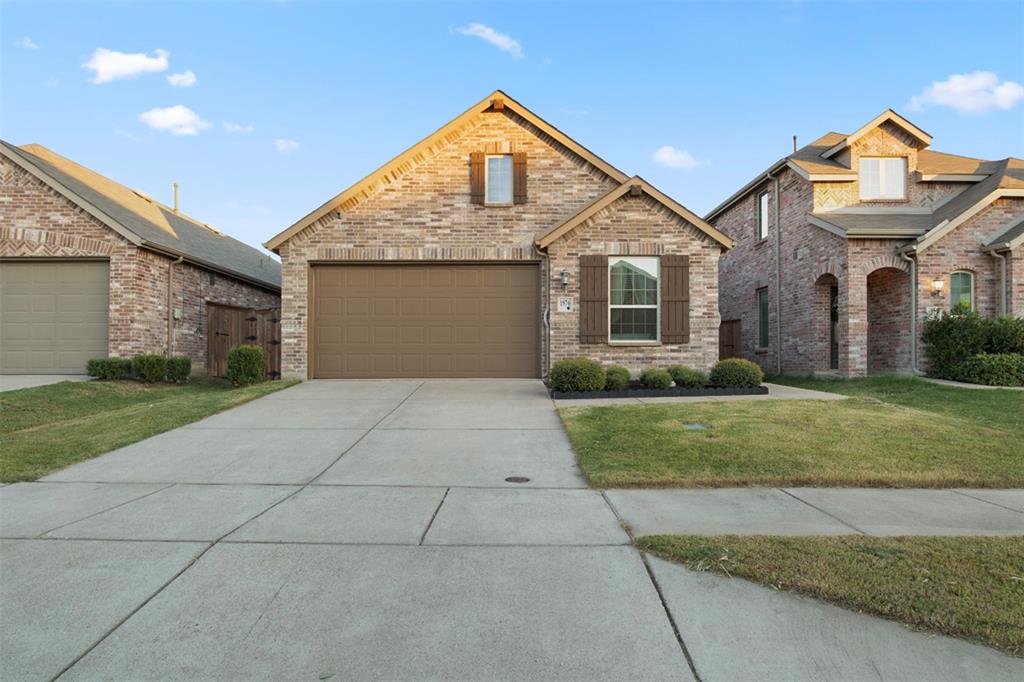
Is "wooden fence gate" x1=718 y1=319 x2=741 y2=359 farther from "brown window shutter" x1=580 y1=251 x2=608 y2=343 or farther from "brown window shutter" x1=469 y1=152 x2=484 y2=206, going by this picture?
"brown window shutter" x1=469 y1=152 x2=484 y2=206

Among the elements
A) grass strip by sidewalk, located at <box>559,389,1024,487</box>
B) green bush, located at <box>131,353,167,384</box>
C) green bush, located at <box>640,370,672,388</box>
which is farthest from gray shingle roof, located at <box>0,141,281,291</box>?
grass strip by sidewalk, located at <box>559,389,1024,487</box>

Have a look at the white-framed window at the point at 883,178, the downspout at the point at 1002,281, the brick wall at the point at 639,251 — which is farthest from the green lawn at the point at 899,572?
the white-framed window at the point at 883,178

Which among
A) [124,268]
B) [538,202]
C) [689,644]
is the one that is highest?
[538,202]

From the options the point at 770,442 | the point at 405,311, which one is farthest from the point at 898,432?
the point at 405,311

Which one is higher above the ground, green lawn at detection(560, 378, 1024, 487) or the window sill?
the window sill

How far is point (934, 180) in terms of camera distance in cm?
1622

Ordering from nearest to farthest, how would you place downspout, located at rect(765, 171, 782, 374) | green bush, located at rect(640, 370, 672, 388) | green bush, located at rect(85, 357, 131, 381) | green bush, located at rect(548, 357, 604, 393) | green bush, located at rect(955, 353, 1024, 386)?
green bush, located at rect(548, 357, 604, 393), green bush, located at rect(640, 370, 672, 388), green bush, located at rect(955, 353, 1024, 386), green bush, located at rect(85, 357, 131, 381), downspout, located at rect(765, 171, 782, 374)

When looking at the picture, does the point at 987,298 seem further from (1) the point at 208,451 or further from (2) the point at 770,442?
(1) the point at 208,451

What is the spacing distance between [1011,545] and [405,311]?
11164mm

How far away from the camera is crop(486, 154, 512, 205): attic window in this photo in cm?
1340

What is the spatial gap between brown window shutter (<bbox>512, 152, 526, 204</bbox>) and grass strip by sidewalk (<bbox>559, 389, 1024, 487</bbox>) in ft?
20.6

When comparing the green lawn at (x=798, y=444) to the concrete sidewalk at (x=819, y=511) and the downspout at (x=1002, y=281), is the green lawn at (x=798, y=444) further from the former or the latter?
the downspout at (x=1002, y=281)

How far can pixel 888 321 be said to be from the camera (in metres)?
15.5

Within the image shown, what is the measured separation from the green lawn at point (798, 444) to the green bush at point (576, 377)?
1336mm
